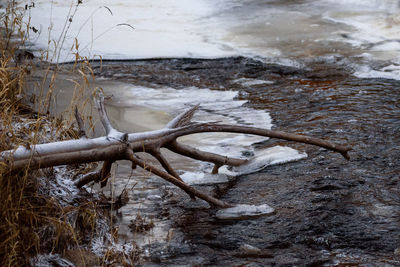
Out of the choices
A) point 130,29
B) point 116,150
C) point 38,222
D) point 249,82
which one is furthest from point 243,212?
point 130,29

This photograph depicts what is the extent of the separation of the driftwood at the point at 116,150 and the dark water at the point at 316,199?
22 cm

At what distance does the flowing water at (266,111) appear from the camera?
121 inches

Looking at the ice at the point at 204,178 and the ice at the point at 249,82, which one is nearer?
the ice at the point at 204,178

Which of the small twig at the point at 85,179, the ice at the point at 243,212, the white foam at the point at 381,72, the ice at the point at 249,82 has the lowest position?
the ice at the point at 243,212

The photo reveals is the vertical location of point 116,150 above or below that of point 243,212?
above

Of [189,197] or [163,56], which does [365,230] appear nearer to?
[189,197]

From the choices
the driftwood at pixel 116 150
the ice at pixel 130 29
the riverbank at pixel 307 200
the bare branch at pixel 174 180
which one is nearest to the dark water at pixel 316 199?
the riverbank at pixel 307 200

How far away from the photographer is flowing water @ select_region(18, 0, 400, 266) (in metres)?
3.07

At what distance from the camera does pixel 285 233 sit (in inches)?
123

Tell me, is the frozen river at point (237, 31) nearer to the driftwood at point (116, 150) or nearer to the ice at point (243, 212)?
the driftwood at point (116, 150)

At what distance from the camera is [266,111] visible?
18.4 ft

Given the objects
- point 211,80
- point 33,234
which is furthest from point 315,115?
point 33,234

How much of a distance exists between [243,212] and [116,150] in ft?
2.70

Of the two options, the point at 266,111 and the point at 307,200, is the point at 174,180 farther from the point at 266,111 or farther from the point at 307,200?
the point at 266,111
